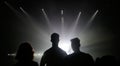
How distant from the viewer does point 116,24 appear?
1105 centimetres

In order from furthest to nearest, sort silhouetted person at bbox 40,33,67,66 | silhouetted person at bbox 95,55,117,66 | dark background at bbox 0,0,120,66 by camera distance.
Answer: dark background at bbox 0,0,120,66, silhouetted person at bbox 40,33,67,66, silhouetted person at bbox 95,55,117,66

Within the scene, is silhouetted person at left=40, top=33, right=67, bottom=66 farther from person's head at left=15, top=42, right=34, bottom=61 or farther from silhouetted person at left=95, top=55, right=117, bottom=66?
silhouetted person at left=95, top=55, right=117, bottom=66

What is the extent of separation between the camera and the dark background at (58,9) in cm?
1086

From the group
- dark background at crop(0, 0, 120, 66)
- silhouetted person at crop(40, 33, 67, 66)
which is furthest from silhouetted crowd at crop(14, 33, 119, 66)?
dark background at crop(0, 0, 120, 66)

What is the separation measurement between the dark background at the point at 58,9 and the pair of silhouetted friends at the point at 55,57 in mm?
7655

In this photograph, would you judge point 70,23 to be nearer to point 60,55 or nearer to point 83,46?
point 83,46

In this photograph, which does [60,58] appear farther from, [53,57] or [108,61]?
[108,61]

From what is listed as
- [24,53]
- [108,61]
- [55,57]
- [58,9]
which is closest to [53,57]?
[55,57]

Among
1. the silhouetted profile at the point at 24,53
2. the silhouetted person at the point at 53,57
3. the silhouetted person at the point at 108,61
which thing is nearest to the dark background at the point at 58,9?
the silhouetted person at the point at 53,57

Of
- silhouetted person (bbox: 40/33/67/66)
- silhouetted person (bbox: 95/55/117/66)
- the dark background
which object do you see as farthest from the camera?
the dark background

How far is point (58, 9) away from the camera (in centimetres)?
1146

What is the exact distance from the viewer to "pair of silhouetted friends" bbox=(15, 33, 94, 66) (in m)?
2.36

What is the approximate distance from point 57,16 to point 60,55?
28.0ft

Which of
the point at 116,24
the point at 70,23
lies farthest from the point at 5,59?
the point at 116,24
